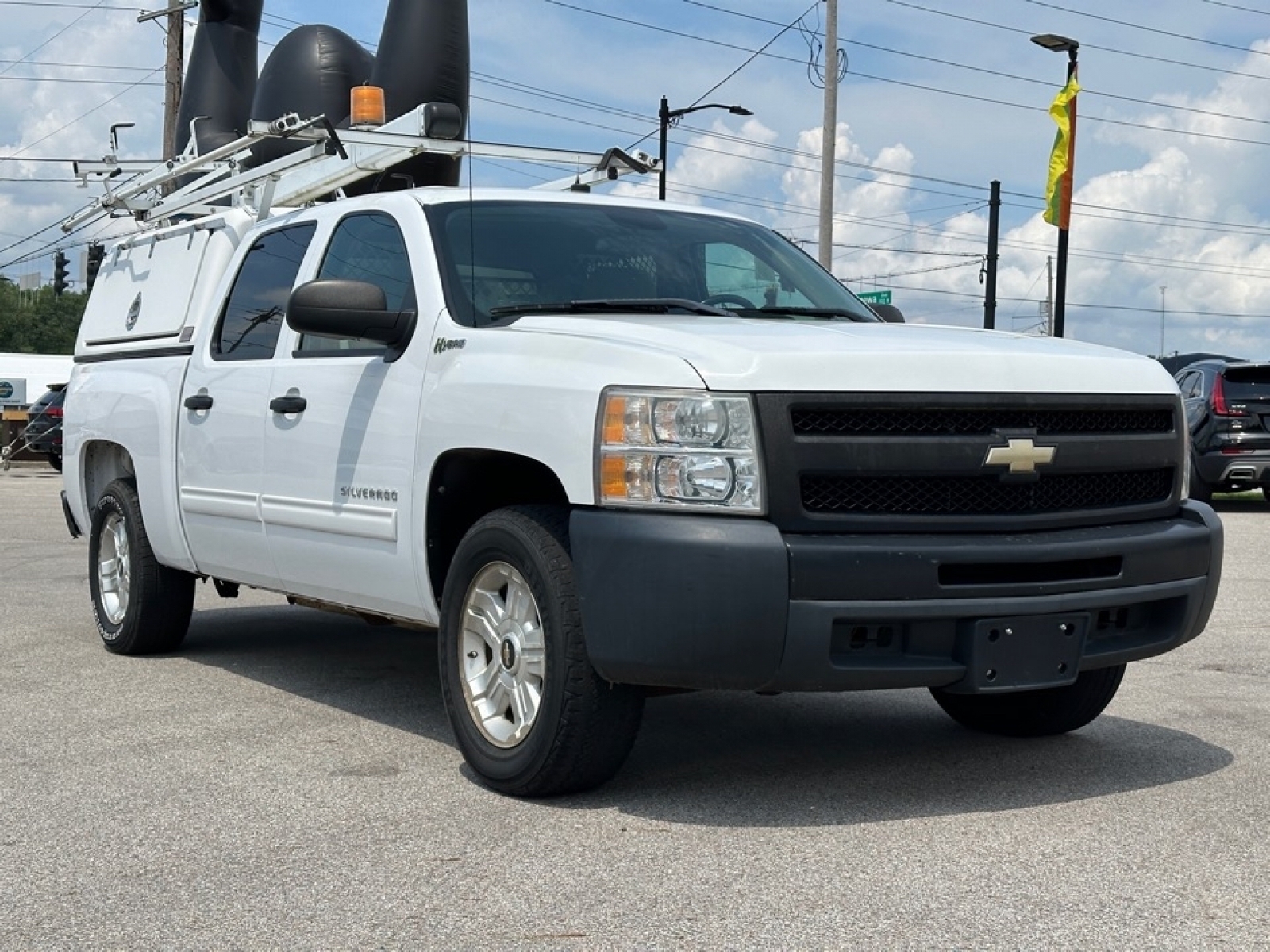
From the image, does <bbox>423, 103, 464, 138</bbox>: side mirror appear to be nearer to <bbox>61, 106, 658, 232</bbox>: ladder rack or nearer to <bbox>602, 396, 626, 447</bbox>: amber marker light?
<bbox>61, 106, 658, 232</bbox>: ladder rack

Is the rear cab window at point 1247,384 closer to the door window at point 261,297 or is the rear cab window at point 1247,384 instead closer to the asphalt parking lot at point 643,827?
the asphalt parking lot at point 643,827

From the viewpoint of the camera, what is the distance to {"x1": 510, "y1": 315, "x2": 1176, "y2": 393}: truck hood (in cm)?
466

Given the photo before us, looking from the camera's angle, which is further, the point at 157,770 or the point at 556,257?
the point at 556,257

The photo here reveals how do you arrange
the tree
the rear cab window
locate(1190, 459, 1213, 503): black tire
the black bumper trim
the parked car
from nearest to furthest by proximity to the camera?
the black bumper trim → the rear cab window → locate(1190, 459, 1213, 503): black tire → the parked car → the tree

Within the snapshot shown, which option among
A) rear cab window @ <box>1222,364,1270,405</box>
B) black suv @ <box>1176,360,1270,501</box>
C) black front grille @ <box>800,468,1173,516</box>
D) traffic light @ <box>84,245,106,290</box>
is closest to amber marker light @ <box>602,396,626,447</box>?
black front grille @ <box>800,468,1173,516</box>

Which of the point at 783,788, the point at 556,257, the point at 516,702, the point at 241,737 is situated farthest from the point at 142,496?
the point at 783,788

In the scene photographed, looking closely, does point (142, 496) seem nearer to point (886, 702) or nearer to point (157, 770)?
point (157, 770)

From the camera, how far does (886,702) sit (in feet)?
22.4

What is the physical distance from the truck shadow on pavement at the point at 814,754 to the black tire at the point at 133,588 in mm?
311

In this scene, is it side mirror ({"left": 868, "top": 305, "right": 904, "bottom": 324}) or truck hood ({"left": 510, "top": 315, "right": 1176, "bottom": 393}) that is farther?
side mirror ({"left": 868, "top": 305, "right": 904, "bottom": 324})

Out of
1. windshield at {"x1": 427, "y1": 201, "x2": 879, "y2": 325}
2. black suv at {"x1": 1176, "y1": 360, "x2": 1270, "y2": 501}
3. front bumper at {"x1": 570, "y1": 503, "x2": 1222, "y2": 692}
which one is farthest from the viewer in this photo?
black suv at {"x1": 1176, "y1": 360, "x2": 1270, "y2": 501}

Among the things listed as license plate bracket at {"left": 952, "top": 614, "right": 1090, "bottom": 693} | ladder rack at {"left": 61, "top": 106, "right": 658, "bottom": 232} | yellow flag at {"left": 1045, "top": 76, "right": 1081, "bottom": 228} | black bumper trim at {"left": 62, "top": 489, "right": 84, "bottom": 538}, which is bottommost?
black bumper trim at {"left": 62, "top": 489, "right": 84, "bottom": 538}

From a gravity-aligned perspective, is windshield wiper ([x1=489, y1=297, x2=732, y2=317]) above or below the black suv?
above

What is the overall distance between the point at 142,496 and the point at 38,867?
3.59m
